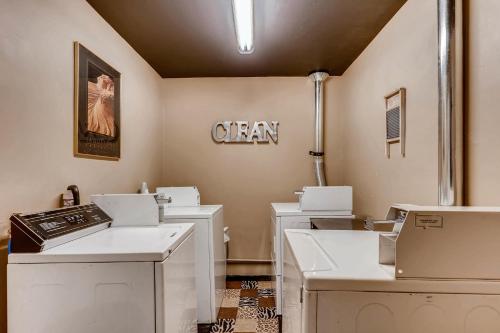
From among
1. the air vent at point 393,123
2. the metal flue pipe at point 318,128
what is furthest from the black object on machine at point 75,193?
the metal flue pipe at point 318,128

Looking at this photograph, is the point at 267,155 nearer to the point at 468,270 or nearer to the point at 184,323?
the point at 184,323

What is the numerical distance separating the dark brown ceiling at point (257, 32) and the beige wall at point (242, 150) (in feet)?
0.95

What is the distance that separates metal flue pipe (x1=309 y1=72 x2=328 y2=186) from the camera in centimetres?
355

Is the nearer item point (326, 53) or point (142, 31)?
point (142, 31)

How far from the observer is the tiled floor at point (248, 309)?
8.49ft

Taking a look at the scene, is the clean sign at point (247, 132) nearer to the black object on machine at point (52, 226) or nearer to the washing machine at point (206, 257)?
the washing machine at point (206, 257)

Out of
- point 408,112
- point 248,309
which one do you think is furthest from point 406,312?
point 248,309

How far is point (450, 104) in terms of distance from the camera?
4.83 feet

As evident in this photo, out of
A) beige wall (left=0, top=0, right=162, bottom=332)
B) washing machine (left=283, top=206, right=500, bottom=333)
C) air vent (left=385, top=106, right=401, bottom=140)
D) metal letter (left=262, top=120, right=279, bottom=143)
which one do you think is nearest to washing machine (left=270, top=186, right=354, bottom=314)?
air vent (left=385, top=106, right=401, bottom=140)

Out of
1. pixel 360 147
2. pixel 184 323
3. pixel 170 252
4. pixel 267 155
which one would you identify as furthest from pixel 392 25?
pixel 184 323

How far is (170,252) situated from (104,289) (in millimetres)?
305

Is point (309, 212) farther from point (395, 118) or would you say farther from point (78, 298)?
point (78, 298)

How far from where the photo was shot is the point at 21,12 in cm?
153

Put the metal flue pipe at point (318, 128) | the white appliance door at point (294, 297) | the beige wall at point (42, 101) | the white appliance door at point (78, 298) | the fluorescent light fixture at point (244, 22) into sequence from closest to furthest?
the white appliance door at point (294, 297), the white appliance door at point (78, 298), the beige wall at point (42, 101), the fluorescent light fixture at point (244, 22), the metal flue pipe at point (318, 128)
